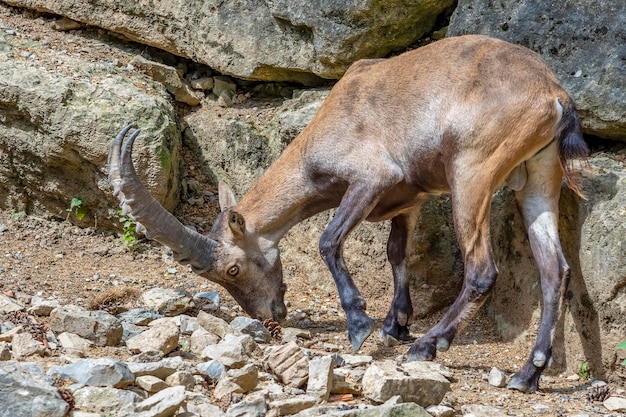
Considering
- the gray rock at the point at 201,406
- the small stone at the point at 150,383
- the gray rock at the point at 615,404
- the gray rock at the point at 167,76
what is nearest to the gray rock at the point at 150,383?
the small stone at the point at 150,383

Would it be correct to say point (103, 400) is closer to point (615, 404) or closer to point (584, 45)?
point (615, 404)

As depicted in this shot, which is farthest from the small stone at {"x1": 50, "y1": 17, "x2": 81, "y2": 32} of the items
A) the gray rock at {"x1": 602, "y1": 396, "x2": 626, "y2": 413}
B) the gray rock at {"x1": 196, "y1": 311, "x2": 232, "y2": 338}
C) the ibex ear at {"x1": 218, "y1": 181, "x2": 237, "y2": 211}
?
the gray rock at {"x1": 602, "y1": 396, "x2": 626, "y2": 413}

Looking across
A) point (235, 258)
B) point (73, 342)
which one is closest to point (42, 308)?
point (73, 342)

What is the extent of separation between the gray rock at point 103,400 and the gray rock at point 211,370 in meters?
0.71

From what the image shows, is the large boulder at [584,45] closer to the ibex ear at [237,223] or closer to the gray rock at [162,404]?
the ibex ear at [237,223]

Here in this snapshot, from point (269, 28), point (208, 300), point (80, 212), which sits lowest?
point (208, 300)

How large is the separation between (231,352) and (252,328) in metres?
1.09

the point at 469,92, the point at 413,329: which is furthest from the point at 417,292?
the point at 469,92

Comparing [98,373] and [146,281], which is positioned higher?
[146,281]

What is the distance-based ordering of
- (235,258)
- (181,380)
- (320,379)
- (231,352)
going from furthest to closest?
1. (235,258)
2. (231,352)
3. (320,379)
4. (181,380)

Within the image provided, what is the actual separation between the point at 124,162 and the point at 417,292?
282 centimetres

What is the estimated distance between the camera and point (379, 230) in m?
8.36

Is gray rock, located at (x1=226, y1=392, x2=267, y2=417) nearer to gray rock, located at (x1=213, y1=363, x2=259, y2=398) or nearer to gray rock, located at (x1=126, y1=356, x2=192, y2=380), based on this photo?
gray rock, located at (x1=213, y1=363, x2=259, y2=398)

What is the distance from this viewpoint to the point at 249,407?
495 cm
